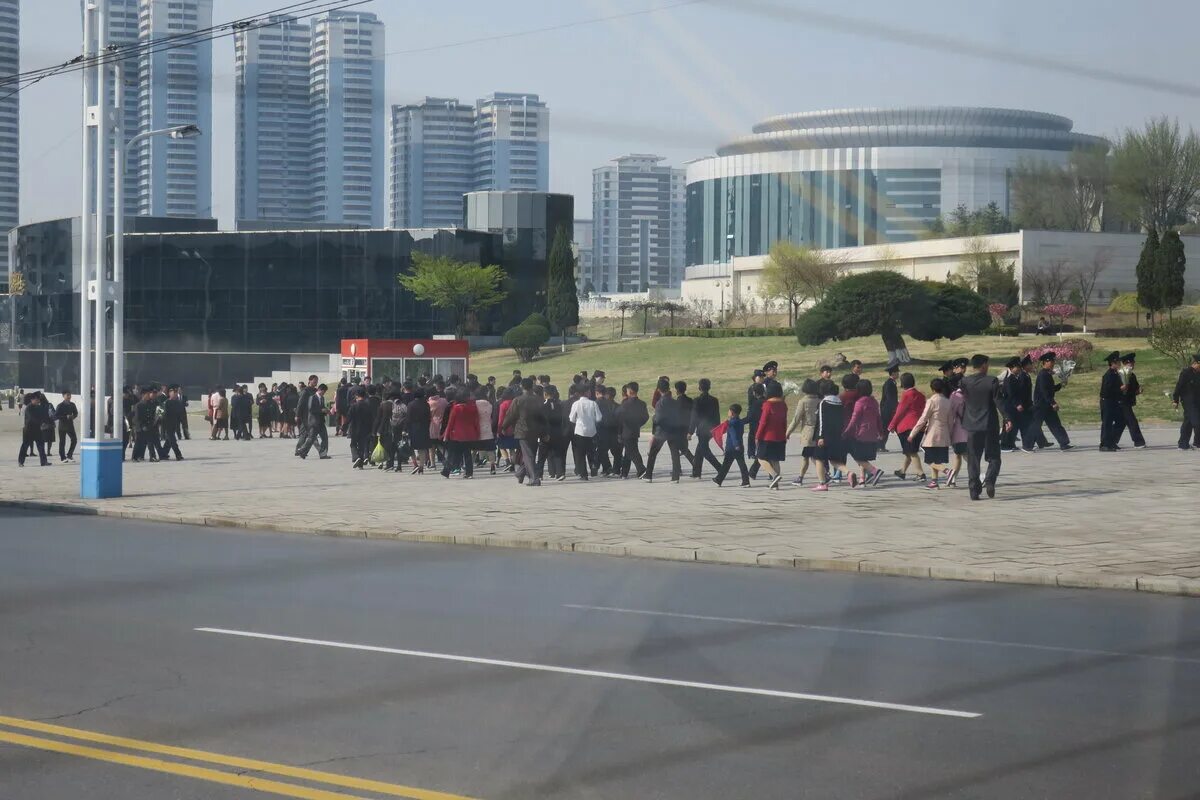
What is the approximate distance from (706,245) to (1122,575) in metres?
123

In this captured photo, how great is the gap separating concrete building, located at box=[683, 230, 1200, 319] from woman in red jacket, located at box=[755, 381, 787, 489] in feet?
161

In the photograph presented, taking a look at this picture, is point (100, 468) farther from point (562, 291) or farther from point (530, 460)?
point (562, 291)

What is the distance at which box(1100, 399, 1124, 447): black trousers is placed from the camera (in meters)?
26.7

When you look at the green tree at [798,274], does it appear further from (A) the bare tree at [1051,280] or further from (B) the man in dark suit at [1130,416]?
(B) the man in dark suit at [1130,416]

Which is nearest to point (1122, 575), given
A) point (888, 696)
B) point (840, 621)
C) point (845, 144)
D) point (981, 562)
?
point (981, 562)

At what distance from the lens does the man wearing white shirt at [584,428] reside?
915 inches

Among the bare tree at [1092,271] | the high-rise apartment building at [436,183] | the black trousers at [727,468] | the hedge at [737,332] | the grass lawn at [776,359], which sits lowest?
the black trousers at [727,468]

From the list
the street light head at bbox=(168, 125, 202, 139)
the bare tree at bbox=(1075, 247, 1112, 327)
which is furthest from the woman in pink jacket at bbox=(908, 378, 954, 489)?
the bare tree at bbox=(1075, 247, 1112, 327)

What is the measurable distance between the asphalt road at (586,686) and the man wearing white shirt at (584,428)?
32.9 ft

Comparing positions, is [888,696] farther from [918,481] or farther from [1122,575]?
[918,481]

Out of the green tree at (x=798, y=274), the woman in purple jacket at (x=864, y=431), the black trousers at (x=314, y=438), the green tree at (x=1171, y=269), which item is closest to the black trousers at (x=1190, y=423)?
the woman in purple jacket at (x=864, y=431)

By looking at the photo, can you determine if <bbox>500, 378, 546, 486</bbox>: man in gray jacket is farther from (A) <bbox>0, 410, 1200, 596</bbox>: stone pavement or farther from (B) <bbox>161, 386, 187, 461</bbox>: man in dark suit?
(B) <bbox>161, 386, 187, 461</bbox>: man in dark suit

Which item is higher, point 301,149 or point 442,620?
point 301,149

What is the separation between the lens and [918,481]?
21.7m
